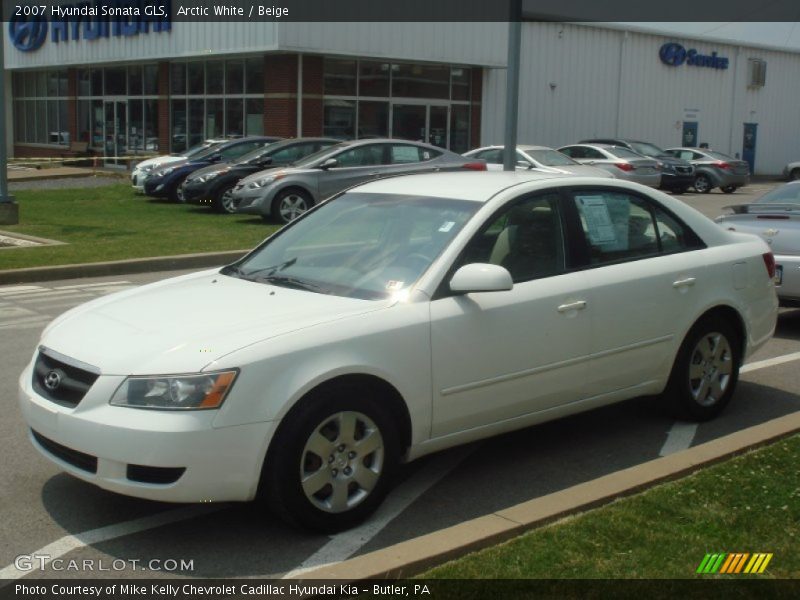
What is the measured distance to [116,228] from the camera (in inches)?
696

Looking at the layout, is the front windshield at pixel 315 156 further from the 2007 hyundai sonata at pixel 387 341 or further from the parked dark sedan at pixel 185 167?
the 2007 hyundai sonata at pixel 387 341

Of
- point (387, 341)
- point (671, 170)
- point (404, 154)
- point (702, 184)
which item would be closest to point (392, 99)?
point (671, 170)

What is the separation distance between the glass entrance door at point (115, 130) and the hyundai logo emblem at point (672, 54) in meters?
20.5

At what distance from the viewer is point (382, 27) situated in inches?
1190

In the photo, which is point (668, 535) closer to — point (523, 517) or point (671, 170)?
point (523, 517)

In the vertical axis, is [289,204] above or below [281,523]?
above

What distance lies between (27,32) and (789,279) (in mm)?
37626

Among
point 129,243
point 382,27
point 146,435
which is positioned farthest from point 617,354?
point 382,27

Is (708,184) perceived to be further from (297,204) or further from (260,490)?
(260,490)

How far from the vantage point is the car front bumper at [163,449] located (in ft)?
14.1

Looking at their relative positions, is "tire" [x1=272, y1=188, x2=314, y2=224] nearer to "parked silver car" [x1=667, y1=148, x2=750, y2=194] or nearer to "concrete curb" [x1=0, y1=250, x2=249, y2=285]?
"concrete curb" [x1=0, y1=250, x2=249, y2=285]

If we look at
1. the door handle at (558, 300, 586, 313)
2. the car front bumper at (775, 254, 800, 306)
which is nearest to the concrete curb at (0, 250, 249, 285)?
the car front bumper at (775, 254, 800, 306)

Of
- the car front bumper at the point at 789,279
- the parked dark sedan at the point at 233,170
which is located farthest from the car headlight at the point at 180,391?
the parked dark sedan at the point at 233,170

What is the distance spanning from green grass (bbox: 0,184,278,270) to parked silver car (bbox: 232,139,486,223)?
47 cm
